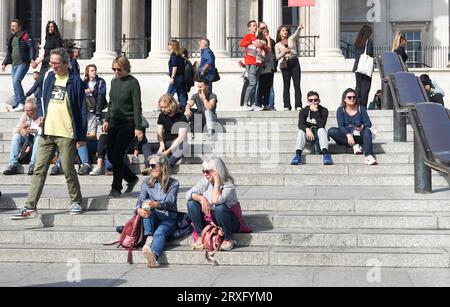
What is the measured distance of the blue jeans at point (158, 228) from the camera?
336 inches

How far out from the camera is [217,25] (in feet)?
85.8

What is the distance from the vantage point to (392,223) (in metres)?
9.20

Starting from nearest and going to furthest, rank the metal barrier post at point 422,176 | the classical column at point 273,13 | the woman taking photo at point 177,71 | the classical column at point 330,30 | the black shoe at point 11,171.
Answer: the metal barrier post at point 422,176 → the black shoe at point 11,171 → the woman taking photo at point 177,71 → the classical column at point 330,30 → the classical column at point 273,13

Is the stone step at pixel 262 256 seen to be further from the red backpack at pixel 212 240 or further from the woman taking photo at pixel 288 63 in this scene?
the woman taking photo at pixel 288 63

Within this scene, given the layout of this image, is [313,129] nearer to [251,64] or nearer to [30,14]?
[251,64]

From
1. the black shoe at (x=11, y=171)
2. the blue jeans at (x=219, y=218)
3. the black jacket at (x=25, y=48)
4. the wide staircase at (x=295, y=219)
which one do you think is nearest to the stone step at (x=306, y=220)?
the wide staircase at (x=295, y=219)

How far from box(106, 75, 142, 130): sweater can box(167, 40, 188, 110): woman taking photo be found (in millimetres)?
6073

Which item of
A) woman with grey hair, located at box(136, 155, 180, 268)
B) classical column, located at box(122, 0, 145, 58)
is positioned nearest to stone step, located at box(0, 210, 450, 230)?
woman with grey hair, located at box(136, 155, 180, 268)

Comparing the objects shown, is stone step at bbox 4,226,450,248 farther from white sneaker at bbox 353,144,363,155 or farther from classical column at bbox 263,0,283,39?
classical column at bbox 263,0,283,39

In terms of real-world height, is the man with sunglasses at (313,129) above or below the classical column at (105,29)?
below

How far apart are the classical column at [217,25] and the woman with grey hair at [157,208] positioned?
57.6ft

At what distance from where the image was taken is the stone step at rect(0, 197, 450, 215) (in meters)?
9.78
